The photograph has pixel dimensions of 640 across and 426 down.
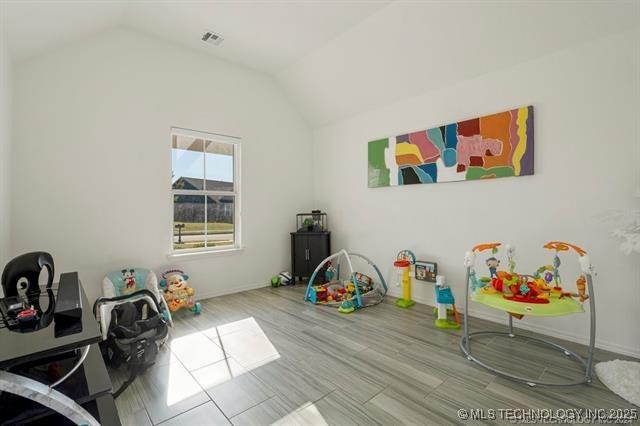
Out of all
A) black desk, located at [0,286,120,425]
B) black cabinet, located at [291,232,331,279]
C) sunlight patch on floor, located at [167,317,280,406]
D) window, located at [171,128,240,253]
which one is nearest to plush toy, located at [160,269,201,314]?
window, located at [171,128,240,253]

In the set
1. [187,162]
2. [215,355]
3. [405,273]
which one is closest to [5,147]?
[187,162]

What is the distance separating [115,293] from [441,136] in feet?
12.5

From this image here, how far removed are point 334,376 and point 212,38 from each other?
12.3 feet

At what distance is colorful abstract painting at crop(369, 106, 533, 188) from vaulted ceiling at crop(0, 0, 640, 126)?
0.53 meters

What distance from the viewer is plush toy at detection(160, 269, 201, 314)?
3299 millimetres

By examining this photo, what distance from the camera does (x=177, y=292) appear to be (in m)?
3.36

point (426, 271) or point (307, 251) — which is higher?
point (307, 251)

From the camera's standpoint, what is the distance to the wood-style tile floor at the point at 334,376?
1.77 meters

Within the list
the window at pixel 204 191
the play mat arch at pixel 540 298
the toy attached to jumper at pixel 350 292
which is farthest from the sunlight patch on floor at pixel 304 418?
the window at pixel 204 191

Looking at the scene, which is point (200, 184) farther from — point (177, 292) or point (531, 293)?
point (531, 293)

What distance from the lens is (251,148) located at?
4.40 meters

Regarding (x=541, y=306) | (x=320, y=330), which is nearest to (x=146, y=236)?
(x=320, y=330)

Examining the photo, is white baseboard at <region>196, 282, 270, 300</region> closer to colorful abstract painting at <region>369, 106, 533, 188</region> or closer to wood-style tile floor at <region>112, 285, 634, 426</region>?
wood-style tile floor at <region>112, 285, 634, 426</region>

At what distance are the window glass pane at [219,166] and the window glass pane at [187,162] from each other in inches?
3.7
